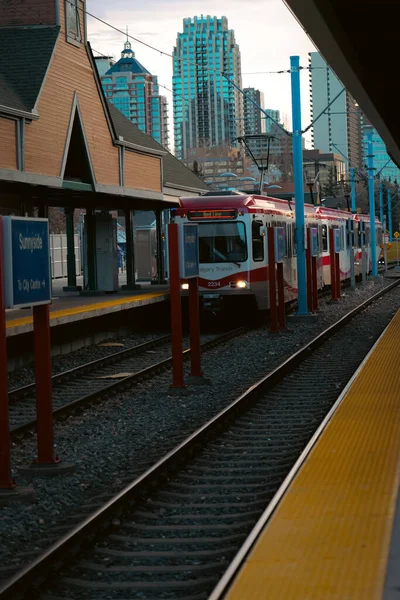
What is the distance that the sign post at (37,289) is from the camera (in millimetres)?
8711

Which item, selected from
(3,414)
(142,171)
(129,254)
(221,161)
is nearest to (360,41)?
(3,414)

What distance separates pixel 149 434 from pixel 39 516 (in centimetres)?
368

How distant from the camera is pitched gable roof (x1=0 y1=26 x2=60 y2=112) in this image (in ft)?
75.9

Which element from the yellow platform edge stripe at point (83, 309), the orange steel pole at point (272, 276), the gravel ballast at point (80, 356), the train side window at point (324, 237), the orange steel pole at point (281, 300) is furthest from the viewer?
the train side window at point (324, 237)

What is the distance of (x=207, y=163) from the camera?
15225cm

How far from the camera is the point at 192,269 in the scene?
50.1 feet

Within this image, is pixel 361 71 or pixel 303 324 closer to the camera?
pixel 361 71

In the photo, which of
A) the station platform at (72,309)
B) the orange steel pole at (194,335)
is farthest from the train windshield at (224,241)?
the orange steel pole at (194,335)

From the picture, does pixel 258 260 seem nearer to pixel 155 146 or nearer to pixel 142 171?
pixel 142 171

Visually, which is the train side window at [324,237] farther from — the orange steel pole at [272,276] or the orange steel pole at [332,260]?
the orange steel pole at [272,276]

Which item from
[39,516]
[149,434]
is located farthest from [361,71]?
[39,516]

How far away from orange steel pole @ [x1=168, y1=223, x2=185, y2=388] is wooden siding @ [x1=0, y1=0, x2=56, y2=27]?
41.3 feet

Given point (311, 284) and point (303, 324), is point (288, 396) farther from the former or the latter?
point (311, 284)

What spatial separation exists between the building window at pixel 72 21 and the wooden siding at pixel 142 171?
3947 millimetres
